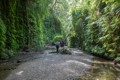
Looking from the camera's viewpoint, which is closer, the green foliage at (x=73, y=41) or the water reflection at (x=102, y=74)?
the water reflection at (x=102, y=74)

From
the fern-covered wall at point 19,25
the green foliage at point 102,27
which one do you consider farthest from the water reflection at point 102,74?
the fern-covered wall at point 19,25

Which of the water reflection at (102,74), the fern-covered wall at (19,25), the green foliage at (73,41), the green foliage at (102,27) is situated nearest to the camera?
the water reflection at (102,74)

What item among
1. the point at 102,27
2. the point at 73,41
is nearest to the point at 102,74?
the point at 102,27

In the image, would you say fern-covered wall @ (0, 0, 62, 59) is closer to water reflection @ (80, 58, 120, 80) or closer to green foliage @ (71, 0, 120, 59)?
water reflection @ (80, 58, 120, 80)

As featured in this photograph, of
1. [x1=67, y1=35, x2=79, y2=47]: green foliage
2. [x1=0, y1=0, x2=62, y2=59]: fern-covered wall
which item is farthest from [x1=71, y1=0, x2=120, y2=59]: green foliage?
[x1=0, y1=0, x2=62, y2=59]: fern-covered wall

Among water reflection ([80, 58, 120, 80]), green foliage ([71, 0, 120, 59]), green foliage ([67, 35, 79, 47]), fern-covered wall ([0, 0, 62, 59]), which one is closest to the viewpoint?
water reflection ([80, 58, 120, 80])

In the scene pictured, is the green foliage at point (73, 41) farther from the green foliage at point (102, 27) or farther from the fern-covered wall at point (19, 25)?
the fern-covered wall at point (19, 25)

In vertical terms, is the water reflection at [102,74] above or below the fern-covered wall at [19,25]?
below

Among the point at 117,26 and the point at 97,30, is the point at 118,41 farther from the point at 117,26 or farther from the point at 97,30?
the point at 97,30

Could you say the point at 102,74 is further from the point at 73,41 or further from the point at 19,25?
the point at 73,41

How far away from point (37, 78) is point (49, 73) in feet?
3.36

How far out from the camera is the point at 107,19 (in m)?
12.5

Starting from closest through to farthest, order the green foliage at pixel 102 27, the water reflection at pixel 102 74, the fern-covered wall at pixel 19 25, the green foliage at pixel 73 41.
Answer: the water reflection at pixel 102 74, the green foliage at pixel 102 27, the fern-covered wall at pixel 19 25, the green foliage at pixel 73 41

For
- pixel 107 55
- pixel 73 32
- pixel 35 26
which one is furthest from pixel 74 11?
pixel 107 55
